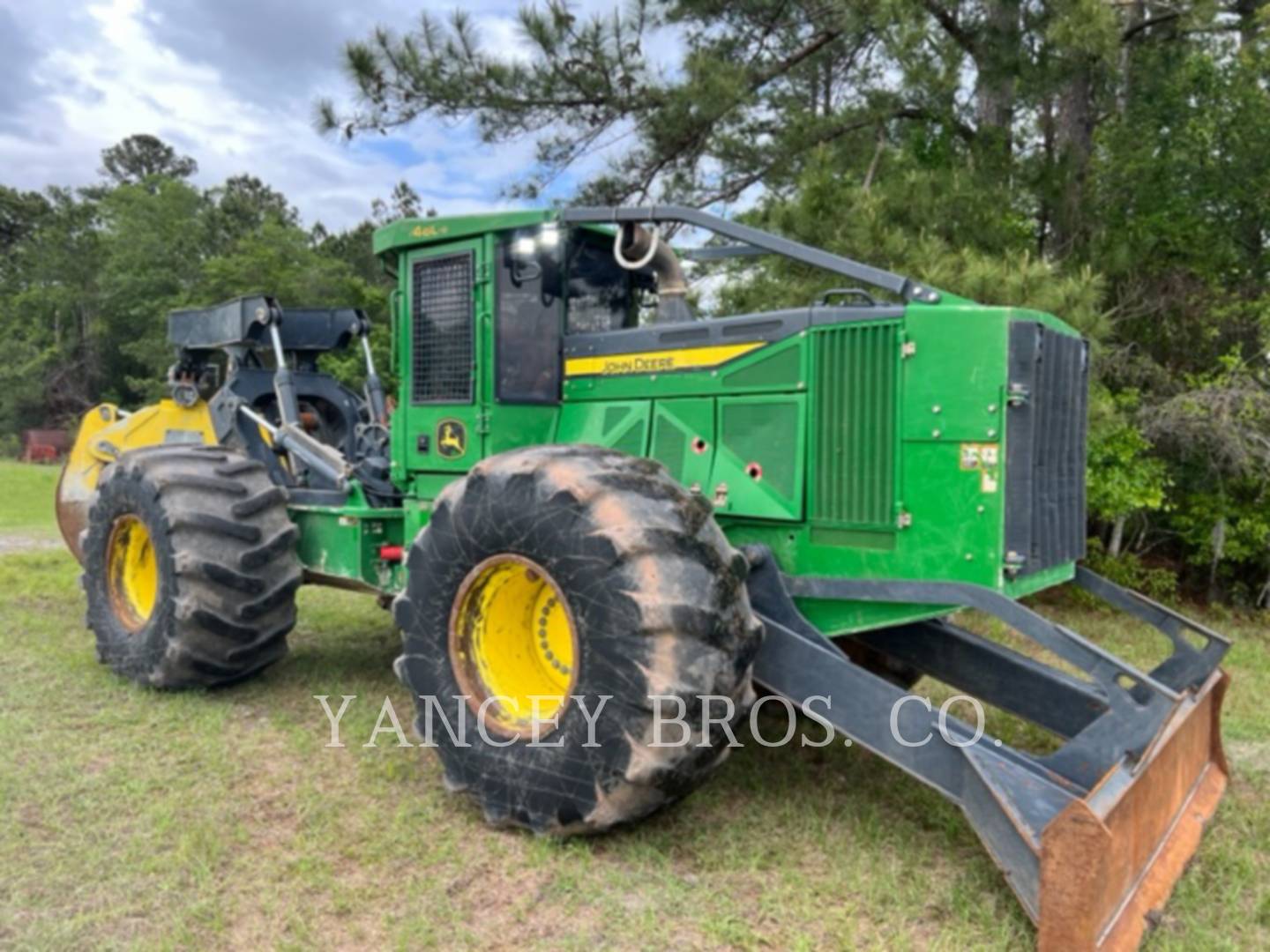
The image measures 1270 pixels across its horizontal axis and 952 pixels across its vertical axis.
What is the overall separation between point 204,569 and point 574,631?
2421 mm

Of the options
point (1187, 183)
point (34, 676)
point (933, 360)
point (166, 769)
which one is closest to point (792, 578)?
point (933, 360)

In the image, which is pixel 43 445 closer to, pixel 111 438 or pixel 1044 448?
pixel 111 438

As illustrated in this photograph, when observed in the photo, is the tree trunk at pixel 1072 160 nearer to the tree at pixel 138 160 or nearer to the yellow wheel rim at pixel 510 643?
the yellow wheel rim at pixel 510 643

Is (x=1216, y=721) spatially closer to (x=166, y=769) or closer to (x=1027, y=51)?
(x=166, y=769)

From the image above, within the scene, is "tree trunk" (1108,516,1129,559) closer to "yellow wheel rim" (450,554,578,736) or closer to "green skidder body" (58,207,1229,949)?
"green skidder body" (58,207,1229,949)

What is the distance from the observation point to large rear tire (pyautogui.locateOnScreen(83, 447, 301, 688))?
504cm

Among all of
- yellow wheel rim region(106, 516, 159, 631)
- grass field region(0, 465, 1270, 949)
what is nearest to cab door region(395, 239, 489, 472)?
grass field region(0, 465, 1270, 949)

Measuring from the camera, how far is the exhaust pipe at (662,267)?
15.2ft

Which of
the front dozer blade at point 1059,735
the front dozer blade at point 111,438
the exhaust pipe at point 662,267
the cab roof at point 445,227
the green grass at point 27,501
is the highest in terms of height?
the cab roof at point 445,227

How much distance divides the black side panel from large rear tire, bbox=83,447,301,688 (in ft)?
12.0

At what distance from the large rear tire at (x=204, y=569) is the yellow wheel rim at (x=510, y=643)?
1.71 metres

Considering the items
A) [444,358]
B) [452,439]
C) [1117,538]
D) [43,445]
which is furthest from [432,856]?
[43,445]

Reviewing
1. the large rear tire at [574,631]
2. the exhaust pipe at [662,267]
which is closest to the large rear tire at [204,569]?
the large rear tire at [574,631]

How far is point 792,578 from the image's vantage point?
4027mm
